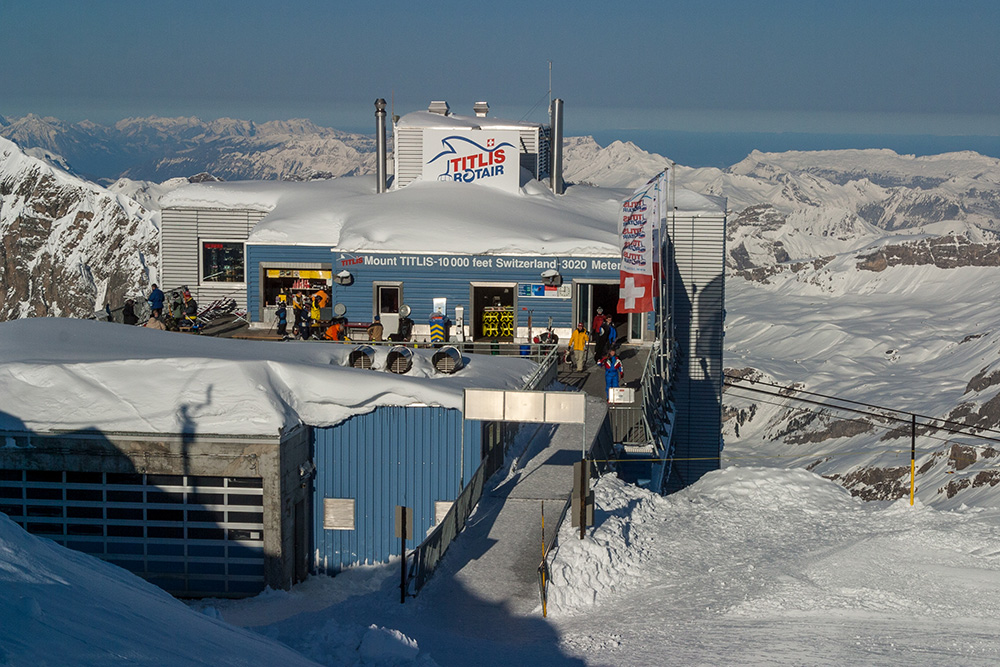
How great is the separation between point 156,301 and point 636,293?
12.9 metres

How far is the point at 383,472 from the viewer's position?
20.8 meters

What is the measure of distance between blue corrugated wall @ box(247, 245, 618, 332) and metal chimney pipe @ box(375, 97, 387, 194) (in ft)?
23.4

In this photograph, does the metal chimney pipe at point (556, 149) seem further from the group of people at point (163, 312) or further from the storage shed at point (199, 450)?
the storage shed at point (199, 450)

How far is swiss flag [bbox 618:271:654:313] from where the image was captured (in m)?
26.2

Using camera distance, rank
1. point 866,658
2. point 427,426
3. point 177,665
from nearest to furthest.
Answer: point 177,665
point 866,658
point 427,426

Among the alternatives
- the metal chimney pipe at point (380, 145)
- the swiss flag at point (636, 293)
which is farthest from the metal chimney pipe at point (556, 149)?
the swiss flag at point (636, 293)

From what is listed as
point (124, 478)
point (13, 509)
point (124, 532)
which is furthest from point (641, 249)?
point (13, 509)

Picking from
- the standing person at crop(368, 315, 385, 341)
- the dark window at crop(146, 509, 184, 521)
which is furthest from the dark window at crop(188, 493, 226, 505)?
the standing person at crop(368, 315, 385, 341)

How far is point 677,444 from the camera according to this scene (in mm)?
36875

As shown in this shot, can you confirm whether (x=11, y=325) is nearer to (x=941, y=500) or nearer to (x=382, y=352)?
(x=382, y=352)

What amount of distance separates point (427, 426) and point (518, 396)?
2.38 meters

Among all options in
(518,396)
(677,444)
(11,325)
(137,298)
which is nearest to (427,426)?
(518,396)

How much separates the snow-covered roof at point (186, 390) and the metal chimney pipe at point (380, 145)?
1741 cm

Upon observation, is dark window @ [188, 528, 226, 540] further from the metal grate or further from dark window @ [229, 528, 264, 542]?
dark window @ [229, 528, 264, 542]
